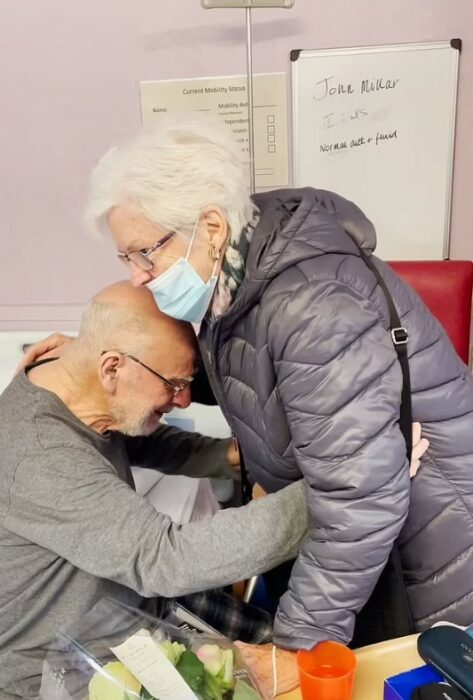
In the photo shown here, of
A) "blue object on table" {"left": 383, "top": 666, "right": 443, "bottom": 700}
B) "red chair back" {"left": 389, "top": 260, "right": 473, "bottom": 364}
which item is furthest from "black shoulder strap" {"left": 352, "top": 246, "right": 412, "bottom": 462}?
"red chair back" {"left": 389, "top": 260, "right": 473, "bottom": 364}

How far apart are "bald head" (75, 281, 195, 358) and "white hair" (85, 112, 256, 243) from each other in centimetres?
21

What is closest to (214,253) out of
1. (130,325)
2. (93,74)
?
(130,325)

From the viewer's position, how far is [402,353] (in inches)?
37.6

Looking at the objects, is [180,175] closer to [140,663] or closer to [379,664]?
[140,663]

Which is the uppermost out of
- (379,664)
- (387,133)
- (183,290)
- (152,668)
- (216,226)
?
(387,133)

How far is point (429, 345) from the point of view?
102cm

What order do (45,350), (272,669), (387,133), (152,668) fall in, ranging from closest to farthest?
(152,668) < (272,669) < (45,350) < (387,133)

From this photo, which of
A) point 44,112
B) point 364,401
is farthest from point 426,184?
point 364,401

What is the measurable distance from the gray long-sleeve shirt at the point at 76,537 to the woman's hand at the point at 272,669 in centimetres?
13

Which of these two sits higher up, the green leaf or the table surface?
the green leaf

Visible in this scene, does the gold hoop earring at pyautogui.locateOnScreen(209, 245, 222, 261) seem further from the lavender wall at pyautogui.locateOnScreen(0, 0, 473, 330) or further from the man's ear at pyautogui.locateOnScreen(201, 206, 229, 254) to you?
the lavender wall at pyautogui.locateOnScreen(0, 0, 473, 330)

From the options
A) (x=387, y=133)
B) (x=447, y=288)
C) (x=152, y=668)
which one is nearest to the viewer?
(x=152, y=668)

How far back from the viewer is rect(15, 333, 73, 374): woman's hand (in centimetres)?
142

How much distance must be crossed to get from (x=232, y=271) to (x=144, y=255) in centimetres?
15
